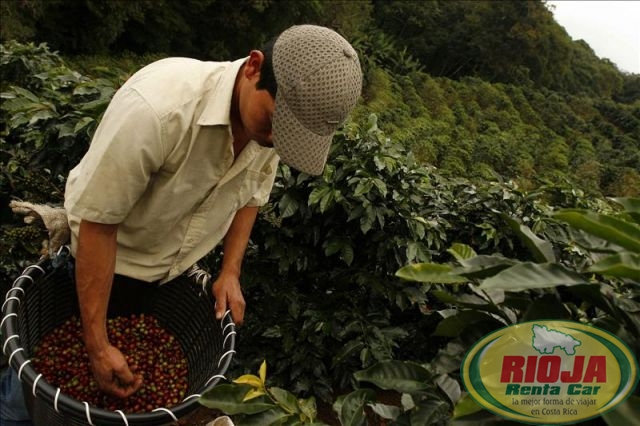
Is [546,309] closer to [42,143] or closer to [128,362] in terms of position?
[128,362]

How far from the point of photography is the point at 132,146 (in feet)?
4.15

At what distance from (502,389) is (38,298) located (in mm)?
1309

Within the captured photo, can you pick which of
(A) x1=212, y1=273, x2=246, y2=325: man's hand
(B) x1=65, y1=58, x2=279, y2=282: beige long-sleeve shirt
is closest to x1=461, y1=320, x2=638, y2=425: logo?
(B) x1=65, y1=58, x2=279, y2=282: beige long-sleeve shirt

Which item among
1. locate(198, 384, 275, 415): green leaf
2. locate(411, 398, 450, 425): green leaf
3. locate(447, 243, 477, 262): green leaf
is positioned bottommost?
locate(198, 384, 275, 415): green leaf

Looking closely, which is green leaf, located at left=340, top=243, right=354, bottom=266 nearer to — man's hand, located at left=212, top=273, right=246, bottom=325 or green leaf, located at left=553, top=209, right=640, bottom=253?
man's hand, located at left=212, top=273, right=246, bottom=325

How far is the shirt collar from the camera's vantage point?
140cm

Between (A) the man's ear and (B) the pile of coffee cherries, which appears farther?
(B) the pile of coffee cherries

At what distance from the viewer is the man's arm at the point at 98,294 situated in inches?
54.2

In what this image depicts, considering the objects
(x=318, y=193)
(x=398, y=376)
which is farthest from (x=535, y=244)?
(x=318, y=193)

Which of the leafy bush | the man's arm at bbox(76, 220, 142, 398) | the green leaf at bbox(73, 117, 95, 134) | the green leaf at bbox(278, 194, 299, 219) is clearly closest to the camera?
the man's arm at bbox(76, 220, 142, 398)

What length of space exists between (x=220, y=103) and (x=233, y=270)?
649 mm

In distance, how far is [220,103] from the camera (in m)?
1.41

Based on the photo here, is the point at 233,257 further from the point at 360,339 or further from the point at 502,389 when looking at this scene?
the point at 502,389

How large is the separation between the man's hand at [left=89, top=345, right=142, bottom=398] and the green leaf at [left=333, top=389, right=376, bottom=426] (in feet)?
2.10
